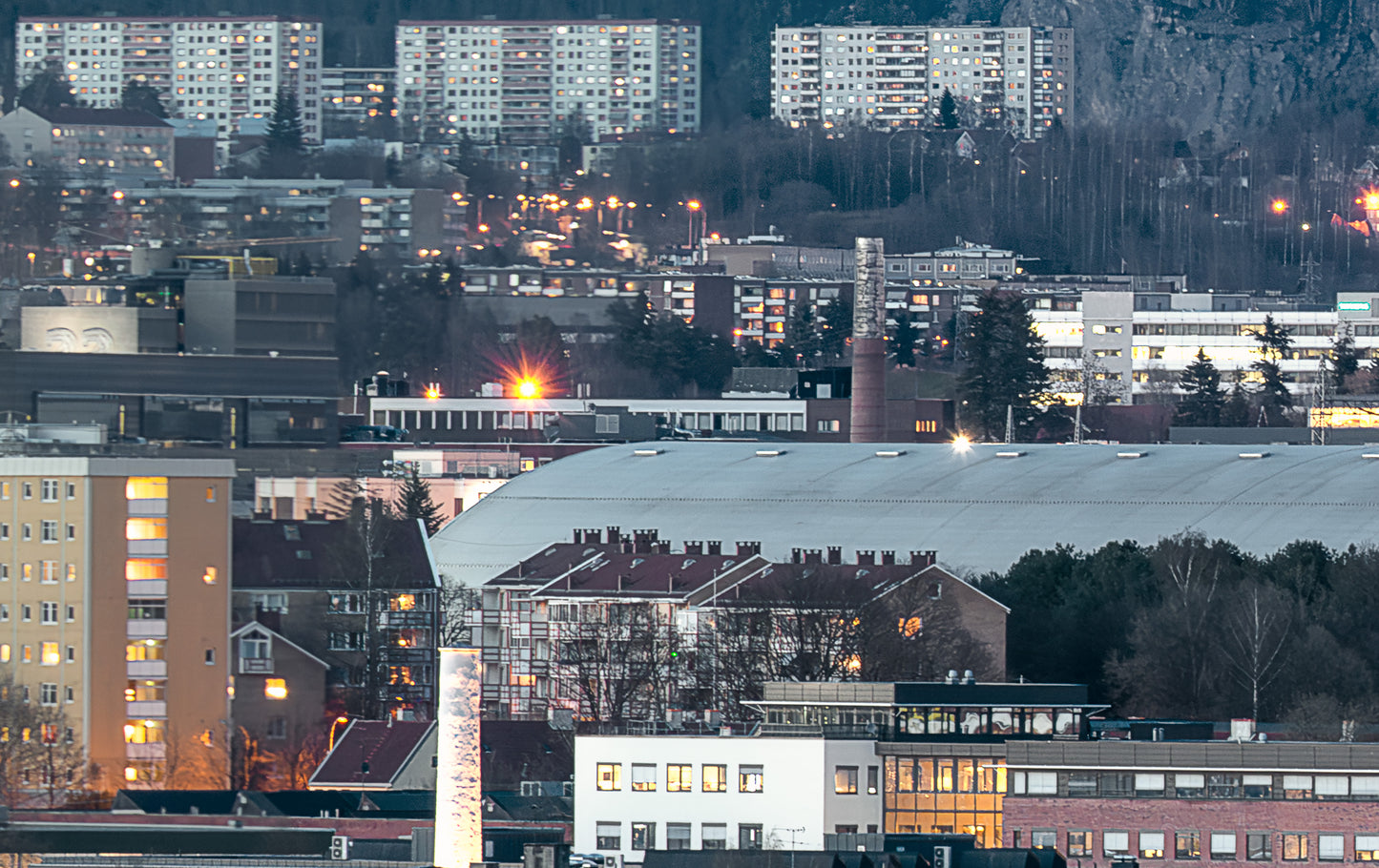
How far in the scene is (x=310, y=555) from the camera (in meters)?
60.6

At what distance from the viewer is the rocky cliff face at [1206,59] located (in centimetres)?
18175

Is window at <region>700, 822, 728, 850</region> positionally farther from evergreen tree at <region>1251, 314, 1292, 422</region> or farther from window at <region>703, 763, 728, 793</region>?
evergreen tree at <region>1251, 314, 1292, 422</region>

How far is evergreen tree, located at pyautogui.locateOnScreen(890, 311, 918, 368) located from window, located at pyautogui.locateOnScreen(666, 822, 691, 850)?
283ft

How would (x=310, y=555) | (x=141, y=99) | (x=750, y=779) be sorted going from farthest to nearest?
(x=141, y=99) → (x=310, y=555) → (x=750, y=779)

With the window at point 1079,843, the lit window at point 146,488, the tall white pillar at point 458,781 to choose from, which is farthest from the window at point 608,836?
the lit window at point 146,488

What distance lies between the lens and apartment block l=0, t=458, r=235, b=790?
52.1 meters

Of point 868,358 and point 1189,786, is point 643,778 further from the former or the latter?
point 868,358

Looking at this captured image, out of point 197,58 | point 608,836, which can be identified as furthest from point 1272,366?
point 608,836

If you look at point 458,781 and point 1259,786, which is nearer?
point 458,781

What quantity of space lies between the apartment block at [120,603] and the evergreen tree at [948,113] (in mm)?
114064

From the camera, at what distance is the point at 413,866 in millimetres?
39500

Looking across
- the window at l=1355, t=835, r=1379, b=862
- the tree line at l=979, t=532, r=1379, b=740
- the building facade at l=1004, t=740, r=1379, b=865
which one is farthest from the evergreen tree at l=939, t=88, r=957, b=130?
the window at l=1355, t=835, r=1379, b=862

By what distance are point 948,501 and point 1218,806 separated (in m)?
29.8

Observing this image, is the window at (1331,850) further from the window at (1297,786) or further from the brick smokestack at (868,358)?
the brick smokestack at (868,358)
